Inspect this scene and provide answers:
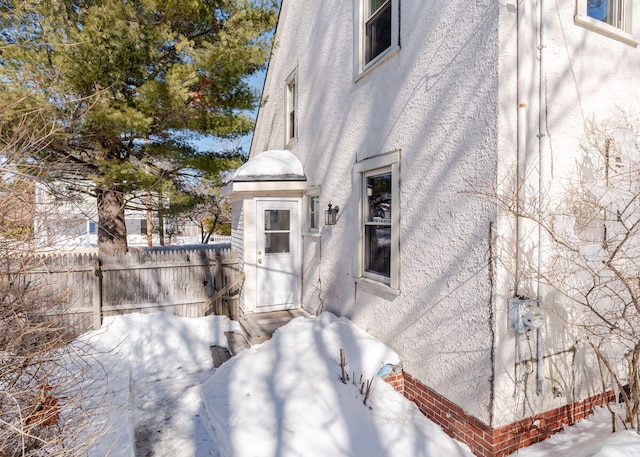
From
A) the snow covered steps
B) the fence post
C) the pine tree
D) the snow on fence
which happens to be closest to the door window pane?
the snow on fence

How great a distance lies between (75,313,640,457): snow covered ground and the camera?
11.0ft

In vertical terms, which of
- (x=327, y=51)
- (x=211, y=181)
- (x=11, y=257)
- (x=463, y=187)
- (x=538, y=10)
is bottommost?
(x=11, y=257)

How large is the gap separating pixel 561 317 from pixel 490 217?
1.37 metres

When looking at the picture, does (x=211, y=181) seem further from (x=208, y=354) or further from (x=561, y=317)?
(x=561, y=317)

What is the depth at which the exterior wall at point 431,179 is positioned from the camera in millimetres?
3264

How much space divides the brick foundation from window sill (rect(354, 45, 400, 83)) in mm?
4330

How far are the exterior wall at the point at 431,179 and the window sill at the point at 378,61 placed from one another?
0.05 meters

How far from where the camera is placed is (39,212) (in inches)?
114

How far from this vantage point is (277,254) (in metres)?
7.88

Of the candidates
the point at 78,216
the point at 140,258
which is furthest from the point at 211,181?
the point at 78,216

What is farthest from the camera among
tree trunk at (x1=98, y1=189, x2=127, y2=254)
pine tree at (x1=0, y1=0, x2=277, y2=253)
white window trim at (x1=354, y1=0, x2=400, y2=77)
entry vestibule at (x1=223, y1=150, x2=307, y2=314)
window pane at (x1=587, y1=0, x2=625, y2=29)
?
tree trunk at (x1=98, y1=189, x2=127, y2=254)

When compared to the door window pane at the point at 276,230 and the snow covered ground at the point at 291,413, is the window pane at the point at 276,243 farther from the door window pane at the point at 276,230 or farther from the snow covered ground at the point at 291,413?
the snow covered ground at the point at 291,413

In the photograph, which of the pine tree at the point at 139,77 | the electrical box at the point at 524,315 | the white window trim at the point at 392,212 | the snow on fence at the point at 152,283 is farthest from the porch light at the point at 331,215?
the pine tree at the point at 139,77

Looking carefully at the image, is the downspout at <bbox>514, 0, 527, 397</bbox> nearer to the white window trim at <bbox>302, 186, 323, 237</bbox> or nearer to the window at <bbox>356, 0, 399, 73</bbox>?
the window at <bbox>356, 0, 399, 73</bbox>
